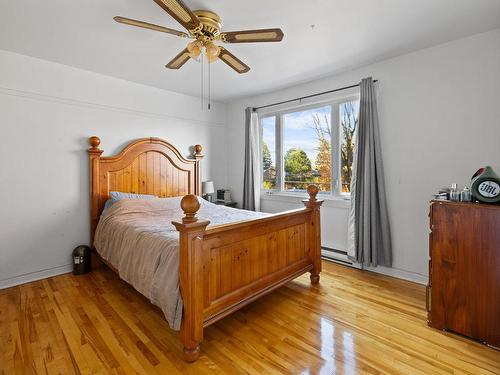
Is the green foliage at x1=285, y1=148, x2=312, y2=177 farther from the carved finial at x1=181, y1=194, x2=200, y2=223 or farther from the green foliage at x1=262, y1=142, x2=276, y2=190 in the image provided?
the carved finial at x1=181, y1=194, x2=200, y2=223

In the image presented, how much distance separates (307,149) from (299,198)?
2.44ft

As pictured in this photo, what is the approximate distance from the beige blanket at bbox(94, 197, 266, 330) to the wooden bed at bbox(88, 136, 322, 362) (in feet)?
0.49

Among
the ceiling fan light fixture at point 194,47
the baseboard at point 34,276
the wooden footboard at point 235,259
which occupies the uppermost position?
the ceiling fan light fixture at point 194,47

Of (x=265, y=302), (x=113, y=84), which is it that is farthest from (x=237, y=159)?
(x=265, y=302)

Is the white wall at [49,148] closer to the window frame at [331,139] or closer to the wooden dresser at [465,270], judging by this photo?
the window frame at [331,139]

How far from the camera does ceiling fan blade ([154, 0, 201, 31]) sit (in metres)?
1.54

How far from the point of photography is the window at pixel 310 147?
351 cm

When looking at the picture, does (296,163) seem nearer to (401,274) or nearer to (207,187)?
(207,187)

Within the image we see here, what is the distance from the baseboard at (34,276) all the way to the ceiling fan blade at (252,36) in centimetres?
316

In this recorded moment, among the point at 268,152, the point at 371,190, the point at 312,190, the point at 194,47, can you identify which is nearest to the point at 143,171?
the point at 268,152

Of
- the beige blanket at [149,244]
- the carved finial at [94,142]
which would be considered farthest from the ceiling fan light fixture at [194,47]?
the carved finial at [94,142]

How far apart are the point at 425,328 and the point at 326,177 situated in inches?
82.5

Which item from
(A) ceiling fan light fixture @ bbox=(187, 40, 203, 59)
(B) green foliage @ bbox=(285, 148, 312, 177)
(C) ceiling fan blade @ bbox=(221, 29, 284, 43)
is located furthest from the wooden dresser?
(A) ceiling fan light fixture @ bbox=(187, 40, 203, 59)

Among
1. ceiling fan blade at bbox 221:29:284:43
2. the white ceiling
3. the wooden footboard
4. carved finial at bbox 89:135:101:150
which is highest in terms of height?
the white ceiling
